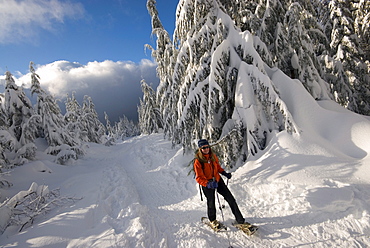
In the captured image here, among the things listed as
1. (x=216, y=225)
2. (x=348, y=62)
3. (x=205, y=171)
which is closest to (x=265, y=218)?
(x=216, y=225)

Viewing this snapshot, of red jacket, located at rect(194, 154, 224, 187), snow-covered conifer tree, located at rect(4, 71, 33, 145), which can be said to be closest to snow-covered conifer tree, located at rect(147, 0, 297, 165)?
red jacket, located at rect(194, 154, 224, 187)

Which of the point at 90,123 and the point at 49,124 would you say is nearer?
the point at 49,124

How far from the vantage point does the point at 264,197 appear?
5.26 meters

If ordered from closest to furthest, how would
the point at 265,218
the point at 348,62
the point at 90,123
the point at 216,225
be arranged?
1. the point at 216,225
2. the point at 265,218
3. the point at 348,62
4. the point at 90,123

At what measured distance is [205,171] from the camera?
4656 mm

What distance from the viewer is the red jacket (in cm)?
453

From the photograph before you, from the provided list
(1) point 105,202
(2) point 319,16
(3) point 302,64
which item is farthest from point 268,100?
(2) point 319,16

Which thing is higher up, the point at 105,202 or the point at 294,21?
the point at 294,21

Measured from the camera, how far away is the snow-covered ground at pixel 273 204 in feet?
12.6

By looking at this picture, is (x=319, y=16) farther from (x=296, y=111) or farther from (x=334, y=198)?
(x=334, y=198)

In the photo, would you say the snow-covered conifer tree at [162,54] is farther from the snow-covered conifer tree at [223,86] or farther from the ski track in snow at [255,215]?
the ski track in snow at [255,215]

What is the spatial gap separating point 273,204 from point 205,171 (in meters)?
2.15

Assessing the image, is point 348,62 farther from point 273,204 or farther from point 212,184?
point 212,184

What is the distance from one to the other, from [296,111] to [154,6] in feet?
58.0
